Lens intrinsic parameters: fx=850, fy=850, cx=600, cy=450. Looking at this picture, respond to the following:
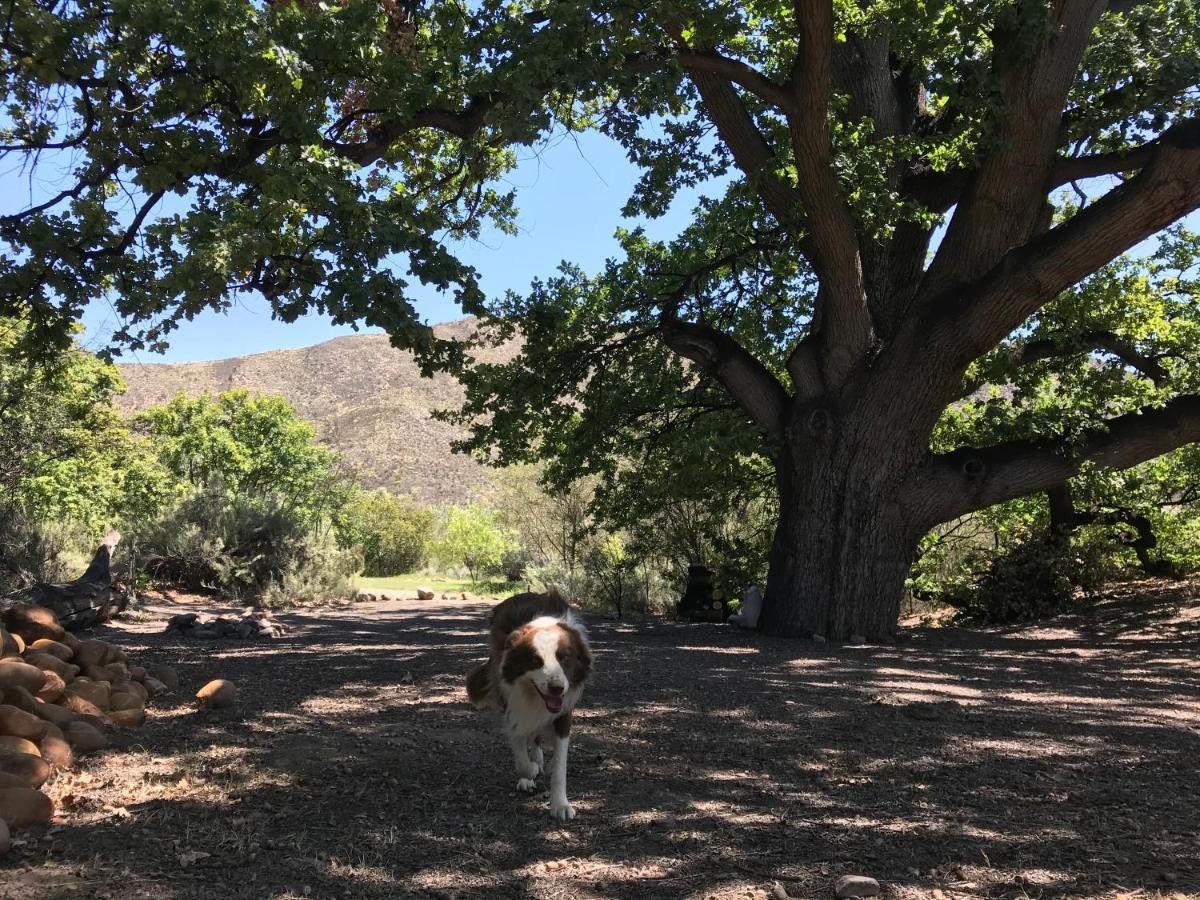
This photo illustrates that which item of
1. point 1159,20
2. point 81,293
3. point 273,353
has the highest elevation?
point 273,353

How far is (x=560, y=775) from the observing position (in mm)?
3986

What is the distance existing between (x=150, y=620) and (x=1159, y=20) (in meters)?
14.7

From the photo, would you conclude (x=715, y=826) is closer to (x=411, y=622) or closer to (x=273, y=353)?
(x=411, y=622)

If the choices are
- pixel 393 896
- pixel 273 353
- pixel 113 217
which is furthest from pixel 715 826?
pixel 273 353

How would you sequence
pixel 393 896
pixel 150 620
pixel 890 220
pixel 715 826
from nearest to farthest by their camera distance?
pixel 393 896
pixel 715 826
pixel 890 220
pixel 150 620

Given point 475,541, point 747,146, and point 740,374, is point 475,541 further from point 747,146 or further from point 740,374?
point 747,146

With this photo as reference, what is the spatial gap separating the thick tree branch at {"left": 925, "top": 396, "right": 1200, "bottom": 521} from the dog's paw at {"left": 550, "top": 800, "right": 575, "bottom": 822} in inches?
299

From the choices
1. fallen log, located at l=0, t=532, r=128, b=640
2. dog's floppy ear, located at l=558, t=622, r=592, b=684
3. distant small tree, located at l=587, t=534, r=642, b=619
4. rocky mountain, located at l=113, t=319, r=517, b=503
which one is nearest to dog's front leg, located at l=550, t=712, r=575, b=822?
dog's floppy ear, located at l=558, t=622, r=592, b=684

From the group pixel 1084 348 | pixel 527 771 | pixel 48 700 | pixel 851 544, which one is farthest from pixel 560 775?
pixel 1084 348

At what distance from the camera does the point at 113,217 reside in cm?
798

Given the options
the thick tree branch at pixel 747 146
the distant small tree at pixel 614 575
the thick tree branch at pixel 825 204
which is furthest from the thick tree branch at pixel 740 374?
the distant small tree at pixel 614 575

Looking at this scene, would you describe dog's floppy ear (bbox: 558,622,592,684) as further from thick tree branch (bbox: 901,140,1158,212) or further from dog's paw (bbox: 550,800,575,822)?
thick tree branch (bbox: 901,140,1158,212)

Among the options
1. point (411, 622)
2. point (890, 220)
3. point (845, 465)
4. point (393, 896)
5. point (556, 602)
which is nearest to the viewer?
point (393, 896)

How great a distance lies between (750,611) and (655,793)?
27.3ft
